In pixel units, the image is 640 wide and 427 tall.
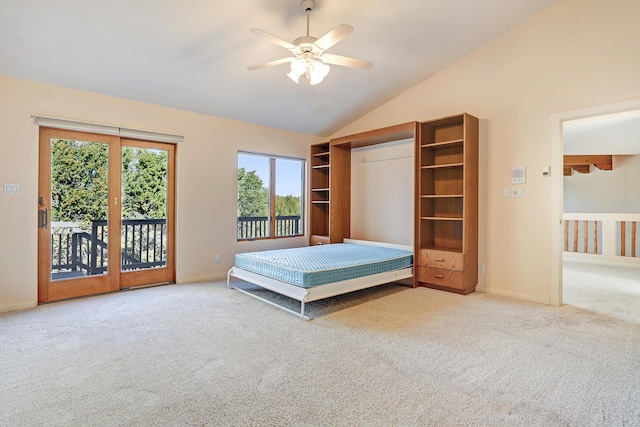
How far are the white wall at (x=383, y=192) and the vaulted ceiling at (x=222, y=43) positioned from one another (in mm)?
1079

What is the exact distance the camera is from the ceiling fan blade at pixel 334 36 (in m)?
2.31

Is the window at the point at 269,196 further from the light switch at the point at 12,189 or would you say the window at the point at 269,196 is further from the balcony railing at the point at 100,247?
the light switch at the point at 12,189

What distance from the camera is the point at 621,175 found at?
646cm

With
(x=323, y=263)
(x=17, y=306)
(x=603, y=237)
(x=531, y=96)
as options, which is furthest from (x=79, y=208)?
(x=603, y=237)

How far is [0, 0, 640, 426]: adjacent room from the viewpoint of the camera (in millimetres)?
1944

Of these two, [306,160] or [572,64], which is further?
[306,160]

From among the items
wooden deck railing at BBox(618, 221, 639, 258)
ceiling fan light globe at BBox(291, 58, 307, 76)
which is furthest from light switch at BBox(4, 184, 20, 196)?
wooden deck railing at BBox(618, 221, 639, 258)

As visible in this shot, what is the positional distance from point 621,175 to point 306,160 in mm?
6353

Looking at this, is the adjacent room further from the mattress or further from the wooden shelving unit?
the wooden shelving unit

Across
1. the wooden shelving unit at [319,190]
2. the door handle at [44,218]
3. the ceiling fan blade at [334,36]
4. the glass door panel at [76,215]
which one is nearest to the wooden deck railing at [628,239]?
the wooden shelving unit at [319,190]

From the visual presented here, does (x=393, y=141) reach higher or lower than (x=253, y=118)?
lower

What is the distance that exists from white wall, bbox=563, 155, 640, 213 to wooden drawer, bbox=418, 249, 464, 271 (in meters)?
4.97

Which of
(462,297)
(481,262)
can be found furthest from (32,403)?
(481,262)

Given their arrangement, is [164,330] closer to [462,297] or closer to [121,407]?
[121,407]
